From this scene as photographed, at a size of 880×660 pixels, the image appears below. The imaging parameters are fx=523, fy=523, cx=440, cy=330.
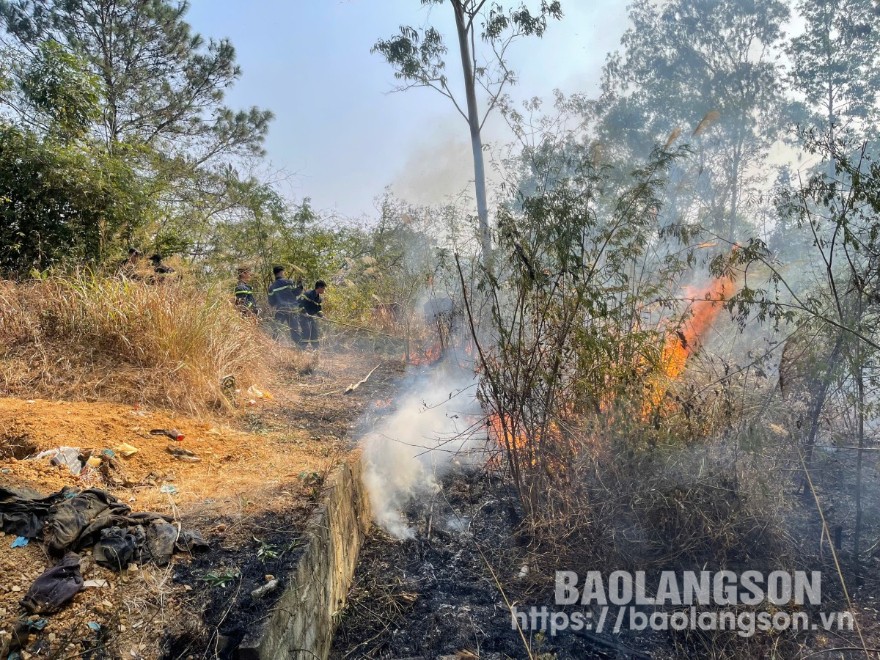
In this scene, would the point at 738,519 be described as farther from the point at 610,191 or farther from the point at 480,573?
the point at 610,191

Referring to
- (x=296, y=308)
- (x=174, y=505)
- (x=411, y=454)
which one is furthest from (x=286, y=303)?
(x=174, y=505)

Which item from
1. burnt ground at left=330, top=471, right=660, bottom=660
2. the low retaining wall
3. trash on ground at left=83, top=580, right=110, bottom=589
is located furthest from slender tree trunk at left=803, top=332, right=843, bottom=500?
trash on ground at left=83, top=580, right=110, bottom=589

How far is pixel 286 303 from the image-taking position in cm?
920

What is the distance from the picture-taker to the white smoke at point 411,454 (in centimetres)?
425

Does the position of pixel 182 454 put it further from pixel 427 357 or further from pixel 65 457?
pixel 427 357

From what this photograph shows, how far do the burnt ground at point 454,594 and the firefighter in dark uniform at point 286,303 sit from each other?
5.71m

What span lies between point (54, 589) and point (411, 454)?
301 centimetres

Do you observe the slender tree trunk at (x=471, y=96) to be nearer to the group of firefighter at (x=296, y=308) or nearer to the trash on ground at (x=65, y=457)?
the group of firefighter at (x=296, y=308)

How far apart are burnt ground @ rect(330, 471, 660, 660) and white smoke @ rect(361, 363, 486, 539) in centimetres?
17

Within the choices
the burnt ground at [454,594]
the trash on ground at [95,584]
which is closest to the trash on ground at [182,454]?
the burnt ground at [454,594]

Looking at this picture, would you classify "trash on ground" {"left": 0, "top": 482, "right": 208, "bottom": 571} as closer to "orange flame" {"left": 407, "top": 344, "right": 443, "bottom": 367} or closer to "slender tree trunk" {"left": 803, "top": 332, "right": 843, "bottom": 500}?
"slender tree trunk" {"left": 803, "top": 332, "right": 843, "bottom": 500}

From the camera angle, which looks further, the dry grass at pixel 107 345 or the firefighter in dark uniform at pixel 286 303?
the firefighter in dark uniform at pixel 286 303

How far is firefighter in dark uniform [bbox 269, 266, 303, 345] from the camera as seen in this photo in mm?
9102

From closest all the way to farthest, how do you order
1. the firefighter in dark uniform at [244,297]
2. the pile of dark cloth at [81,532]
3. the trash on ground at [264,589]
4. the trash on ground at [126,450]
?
1. the pile of dark cloth at [81,532]
2. the trash on ground at [264,589]
3. the trash on ground at [126,450]
4. the firefighter in dark uniform at [244,297]
